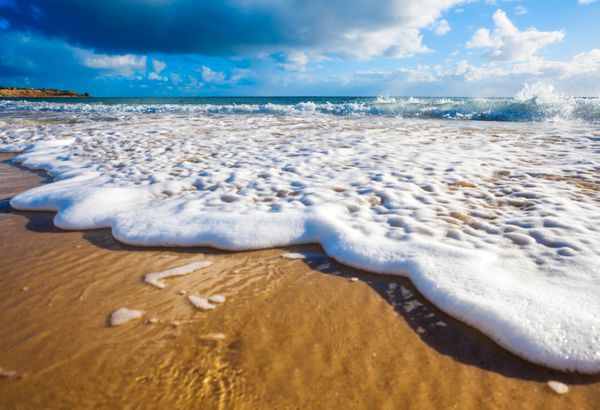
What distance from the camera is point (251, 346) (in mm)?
1604

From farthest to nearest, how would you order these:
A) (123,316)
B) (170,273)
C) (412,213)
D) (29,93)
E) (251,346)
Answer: (29,93) < (412,213) < (170,273) < (123,316) < (251,346)

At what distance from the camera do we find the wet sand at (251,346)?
1.36 m

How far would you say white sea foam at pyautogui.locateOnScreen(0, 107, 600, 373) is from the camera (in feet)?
5.85

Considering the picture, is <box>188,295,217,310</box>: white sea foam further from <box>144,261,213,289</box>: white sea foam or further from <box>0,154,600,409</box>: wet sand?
<box>144,261,213,289</box>: white sea foam

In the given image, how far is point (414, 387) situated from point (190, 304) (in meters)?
1.13

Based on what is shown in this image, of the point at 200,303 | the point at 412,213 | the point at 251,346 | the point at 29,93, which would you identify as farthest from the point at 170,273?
the point at 29,93

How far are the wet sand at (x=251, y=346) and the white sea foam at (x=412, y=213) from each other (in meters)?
0.17

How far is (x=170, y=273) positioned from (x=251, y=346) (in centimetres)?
87

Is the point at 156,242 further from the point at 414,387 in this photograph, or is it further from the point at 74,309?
the point at 414,387

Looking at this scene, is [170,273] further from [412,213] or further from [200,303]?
[412,213]

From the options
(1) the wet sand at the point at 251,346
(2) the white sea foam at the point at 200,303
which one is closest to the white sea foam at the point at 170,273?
(1) the wet sand at the point at 251,346

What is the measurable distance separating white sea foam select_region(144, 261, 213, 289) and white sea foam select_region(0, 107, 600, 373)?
0.27m

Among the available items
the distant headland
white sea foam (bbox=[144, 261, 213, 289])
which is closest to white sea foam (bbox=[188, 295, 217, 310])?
white sea foam (bbox=[144, 261, 213, 289])

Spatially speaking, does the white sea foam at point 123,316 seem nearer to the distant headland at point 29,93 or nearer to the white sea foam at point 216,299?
the white sea foam at point 216,299
